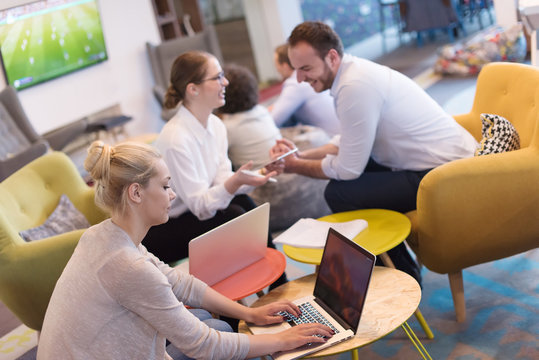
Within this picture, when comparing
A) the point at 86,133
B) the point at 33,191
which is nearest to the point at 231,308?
the point at 33,191

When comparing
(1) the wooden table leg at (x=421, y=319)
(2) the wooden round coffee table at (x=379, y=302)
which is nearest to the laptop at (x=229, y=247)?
(2) the wooden round coffee table at (x=379, y=302)

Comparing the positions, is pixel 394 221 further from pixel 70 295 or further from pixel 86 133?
pixel 86 133

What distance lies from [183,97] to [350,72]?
0.78 meters

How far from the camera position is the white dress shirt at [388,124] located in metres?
2.62

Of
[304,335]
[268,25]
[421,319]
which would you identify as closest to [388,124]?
[421,319]

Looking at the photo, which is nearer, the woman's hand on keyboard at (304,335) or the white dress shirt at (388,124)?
the woman's hand on keyboard at (304,335)

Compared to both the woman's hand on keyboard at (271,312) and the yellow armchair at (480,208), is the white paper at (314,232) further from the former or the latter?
the woman's hand on keyboard at (271,312)

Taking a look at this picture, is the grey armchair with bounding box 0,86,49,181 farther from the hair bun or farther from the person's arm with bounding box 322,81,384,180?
the hair bun

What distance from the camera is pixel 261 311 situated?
1.97 meters

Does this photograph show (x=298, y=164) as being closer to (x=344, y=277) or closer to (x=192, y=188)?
(x=192, y=188)

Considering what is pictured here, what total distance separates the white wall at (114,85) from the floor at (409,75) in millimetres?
2557

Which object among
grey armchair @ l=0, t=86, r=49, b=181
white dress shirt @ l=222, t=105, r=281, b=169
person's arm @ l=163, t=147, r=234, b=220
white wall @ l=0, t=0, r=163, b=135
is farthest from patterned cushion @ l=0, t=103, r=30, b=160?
person's arm @ l=163, t=147, r=234, b=220

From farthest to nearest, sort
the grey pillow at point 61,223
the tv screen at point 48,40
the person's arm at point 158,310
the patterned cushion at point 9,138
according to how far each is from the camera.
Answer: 1. the tv screen at point 48,40
2. the patterned cushion at point 9,138
3. the grey pillow at point 61,223
4. the person's arm at point 158,310

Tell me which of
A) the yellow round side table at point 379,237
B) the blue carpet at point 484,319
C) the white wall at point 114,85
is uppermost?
the white wall at point 114,85
